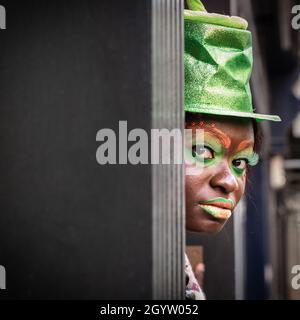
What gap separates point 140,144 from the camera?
2.21 meters

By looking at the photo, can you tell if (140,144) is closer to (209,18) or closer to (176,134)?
(176,134)

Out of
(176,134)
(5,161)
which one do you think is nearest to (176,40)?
(176,134)

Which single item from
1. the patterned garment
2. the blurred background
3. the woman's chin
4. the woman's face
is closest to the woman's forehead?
the woman's face

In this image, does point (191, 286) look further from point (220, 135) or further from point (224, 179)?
point (220, 135)

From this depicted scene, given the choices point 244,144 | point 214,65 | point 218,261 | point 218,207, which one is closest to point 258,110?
point 244,144

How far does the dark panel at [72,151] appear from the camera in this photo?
213 cm

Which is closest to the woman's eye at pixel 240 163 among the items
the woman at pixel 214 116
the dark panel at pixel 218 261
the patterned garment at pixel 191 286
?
the woman at pixel 214 116

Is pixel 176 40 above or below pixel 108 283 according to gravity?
above

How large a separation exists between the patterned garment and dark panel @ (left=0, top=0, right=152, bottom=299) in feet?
1.51

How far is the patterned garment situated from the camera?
2.52 metres

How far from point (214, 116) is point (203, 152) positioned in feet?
0.49

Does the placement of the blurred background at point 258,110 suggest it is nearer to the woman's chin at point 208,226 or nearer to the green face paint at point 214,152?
the woman's chin at point 208,226
